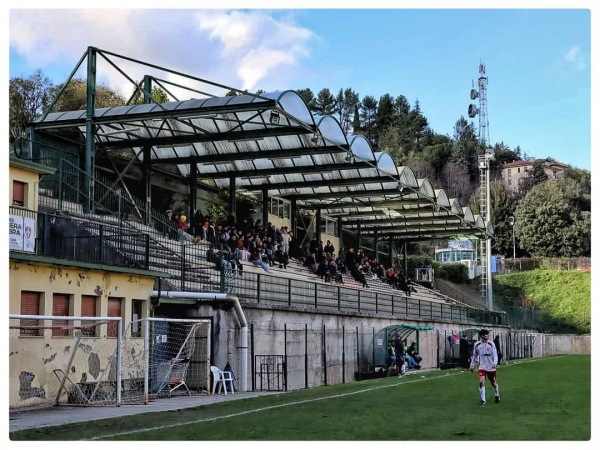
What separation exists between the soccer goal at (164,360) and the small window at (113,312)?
36 centimetres

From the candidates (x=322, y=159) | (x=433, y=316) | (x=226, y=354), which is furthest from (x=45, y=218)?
(x=433, y=316)

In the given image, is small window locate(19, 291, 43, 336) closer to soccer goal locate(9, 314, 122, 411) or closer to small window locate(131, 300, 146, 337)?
soccer goal locate(9, 314, 122, 411)

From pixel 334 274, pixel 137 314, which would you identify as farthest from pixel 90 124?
pixel 334 274

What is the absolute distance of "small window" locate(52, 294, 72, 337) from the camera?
19641mm

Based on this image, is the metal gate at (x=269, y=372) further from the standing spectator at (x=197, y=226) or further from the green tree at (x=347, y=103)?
the green tree at (x=347, y=103)

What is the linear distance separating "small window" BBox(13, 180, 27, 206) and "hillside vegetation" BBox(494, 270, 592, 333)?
5844cm

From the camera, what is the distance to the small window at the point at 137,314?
2286 centimetres

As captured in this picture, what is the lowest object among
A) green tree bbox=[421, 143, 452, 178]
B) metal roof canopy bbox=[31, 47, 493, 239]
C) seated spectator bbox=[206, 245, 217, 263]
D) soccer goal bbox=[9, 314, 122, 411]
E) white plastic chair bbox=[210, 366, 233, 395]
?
white plastic chair bbox=[210, 366, 233, 395]

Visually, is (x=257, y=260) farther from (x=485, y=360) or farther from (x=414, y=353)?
(x=485, y=360)

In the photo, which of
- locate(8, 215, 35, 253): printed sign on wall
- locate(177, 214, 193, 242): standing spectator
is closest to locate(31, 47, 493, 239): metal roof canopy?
locate(177, 214, 193, 242): standing spectator

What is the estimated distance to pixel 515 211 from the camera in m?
97.7

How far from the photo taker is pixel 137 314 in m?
23.1

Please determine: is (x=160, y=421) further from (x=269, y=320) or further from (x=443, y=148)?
(x=443, y=148)

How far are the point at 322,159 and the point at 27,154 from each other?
47.7 feet
